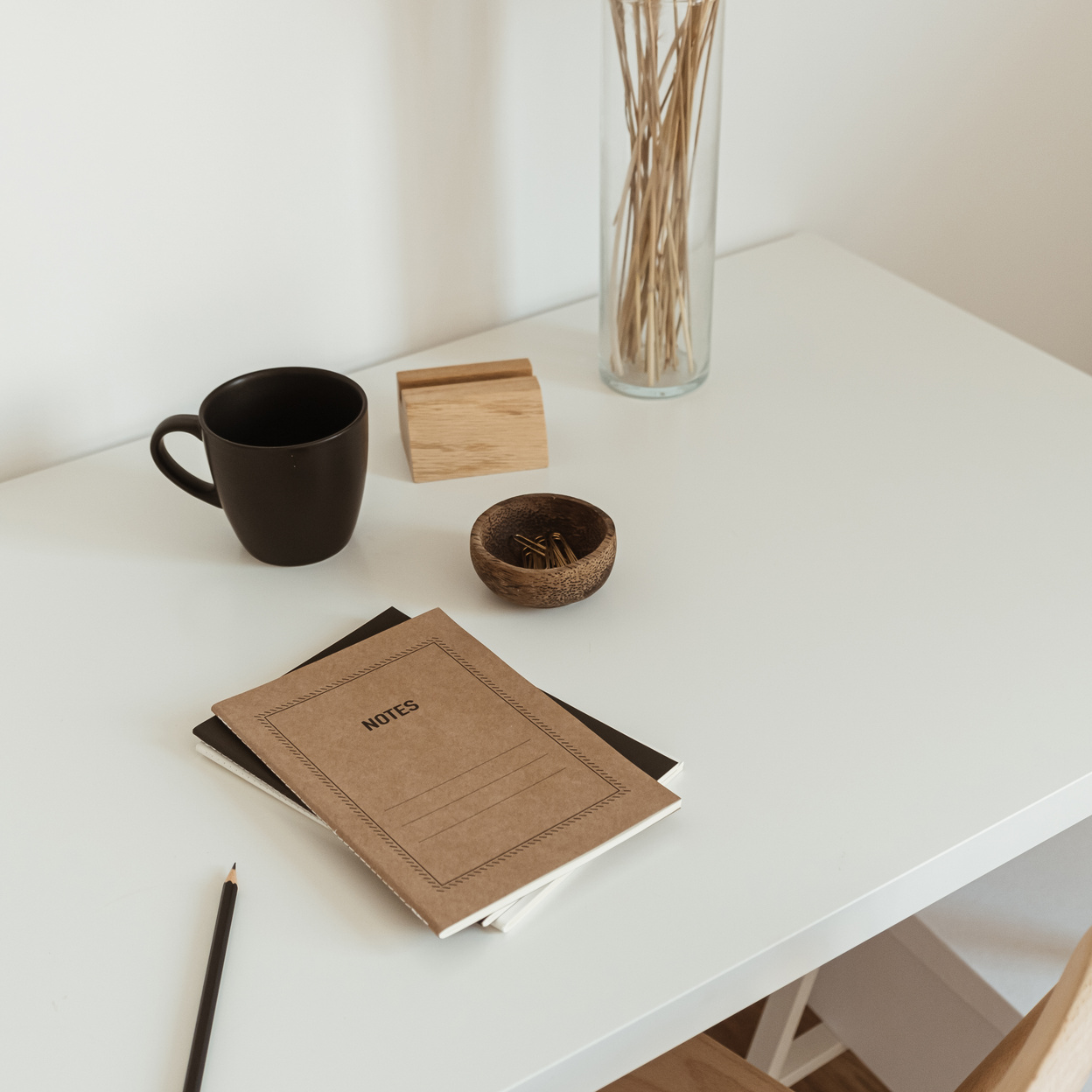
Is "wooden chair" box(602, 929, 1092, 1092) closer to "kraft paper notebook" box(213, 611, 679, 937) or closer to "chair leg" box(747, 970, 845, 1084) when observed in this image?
"kraft paper notebook" box(213, 611, 679, 937)

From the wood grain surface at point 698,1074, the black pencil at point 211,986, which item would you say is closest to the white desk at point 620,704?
the black pencil at point 211,986

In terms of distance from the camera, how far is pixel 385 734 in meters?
0.62

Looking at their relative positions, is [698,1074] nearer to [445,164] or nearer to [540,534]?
[540,534]

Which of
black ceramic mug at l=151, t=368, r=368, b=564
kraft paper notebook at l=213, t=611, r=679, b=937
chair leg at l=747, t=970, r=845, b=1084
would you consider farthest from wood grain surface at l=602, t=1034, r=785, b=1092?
black ceramic mug at l=151, t=368, r=368, b=564

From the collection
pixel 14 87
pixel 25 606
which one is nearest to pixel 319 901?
pixel 25 606

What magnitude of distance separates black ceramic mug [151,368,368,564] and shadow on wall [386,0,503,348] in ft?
0.82

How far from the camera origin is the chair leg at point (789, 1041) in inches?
41.2

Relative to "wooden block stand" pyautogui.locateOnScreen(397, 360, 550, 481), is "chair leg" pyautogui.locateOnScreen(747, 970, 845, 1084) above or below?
→ below

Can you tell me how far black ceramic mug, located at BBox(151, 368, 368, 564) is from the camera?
0.71 metres

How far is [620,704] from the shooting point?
0.66 metres

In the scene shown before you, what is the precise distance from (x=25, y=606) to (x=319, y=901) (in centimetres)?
32

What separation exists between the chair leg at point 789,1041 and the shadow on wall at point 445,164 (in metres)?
0.68

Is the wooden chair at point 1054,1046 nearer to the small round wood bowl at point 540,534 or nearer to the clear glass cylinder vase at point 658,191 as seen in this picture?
the small round wood bowl at point 540,534

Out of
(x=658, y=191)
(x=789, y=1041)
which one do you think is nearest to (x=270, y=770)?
(x=658, y=191)
